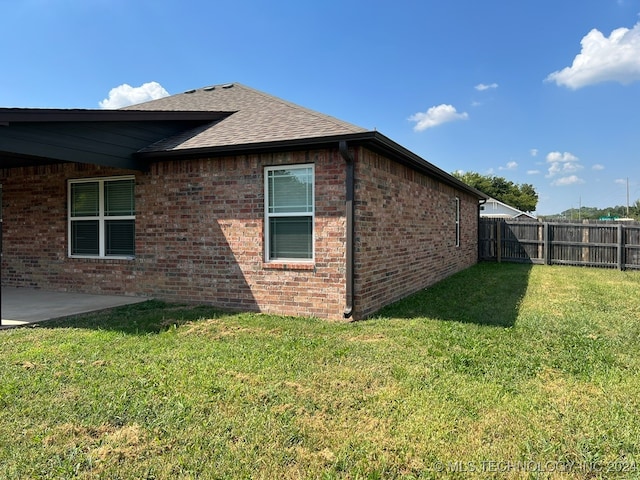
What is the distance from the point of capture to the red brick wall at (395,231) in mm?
6406

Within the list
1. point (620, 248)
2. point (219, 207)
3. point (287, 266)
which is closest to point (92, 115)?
Result: point (219, 207)

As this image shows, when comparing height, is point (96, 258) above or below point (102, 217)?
below

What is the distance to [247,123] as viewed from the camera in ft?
26.3

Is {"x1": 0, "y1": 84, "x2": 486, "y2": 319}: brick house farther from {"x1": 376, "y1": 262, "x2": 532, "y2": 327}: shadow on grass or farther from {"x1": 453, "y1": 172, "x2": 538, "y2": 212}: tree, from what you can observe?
{"x1": 453, "y1": 172, "x2": 538, "y2": 212}: tree

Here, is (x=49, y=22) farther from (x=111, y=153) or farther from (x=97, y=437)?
(x=97, y=437)

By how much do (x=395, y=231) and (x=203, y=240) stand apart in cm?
366

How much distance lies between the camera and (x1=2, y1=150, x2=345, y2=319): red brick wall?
6.45 meters

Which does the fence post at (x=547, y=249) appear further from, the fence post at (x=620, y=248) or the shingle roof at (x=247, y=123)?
the shingle roof at (x=247, y=123)

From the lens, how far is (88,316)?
21.1ft

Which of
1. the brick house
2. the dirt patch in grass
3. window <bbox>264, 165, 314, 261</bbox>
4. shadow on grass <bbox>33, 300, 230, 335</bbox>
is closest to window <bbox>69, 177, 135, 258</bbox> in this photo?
the brick house

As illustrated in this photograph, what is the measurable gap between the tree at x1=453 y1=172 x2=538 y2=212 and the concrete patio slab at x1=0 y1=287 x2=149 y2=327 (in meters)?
61.3

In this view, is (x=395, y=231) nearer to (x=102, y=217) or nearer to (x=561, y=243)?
(x=102, y=217)

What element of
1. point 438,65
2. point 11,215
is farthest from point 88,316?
point 438,65

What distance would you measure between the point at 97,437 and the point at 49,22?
472 inches
